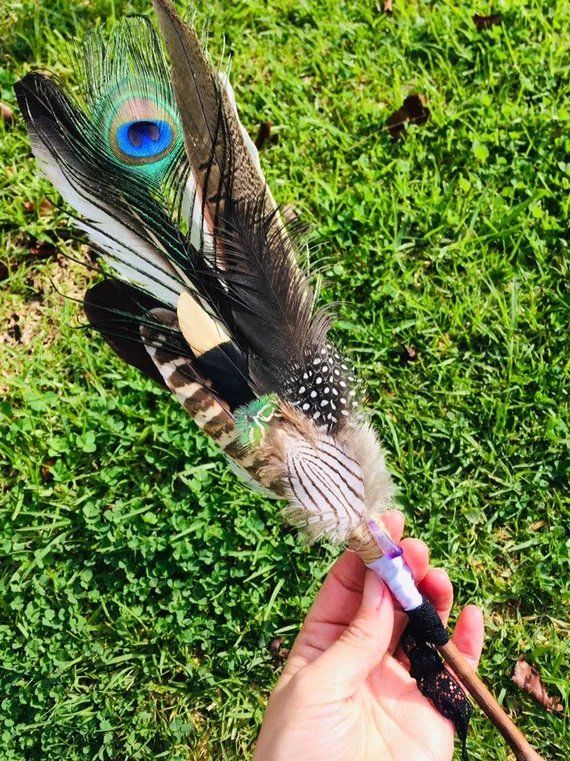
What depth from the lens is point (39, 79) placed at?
2.22 meters

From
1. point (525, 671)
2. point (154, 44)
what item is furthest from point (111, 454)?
point (525, 671)

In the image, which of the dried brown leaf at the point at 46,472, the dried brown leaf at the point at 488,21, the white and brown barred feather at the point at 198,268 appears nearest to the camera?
the white and brown barred feather at the point at 198,268

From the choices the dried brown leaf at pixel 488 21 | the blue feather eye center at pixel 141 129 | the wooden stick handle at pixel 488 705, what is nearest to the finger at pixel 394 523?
the wooden stick handle at pixel 488 705

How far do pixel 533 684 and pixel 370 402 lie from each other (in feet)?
4.42

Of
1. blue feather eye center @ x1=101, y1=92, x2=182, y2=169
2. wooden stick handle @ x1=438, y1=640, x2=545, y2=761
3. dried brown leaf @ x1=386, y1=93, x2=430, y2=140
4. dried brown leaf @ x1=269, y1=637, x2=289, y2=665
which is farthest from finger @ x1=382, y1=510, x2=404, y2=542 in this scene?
dried brown leaf @ x1=386, y1=93, x2=430, y2=140

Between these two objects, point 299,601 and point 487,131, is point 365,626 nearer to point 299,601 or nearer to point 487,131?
point 299,601

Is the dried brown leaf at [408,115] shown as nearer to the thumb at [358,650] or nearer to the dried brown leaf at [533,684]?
the thumb at [358,650]

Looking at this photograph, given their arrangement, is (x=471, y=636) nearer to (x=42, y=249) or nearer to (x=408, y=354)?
(x=408, y=354)

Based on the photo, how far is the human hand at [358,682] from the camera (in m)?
2.17

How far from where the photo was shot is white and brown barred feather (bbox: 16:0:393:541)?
216 centimetres

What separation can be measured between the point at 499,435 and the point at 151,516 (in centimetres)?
157

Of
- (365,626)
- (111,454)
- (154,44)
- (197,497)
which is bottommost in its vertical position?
(365,626)

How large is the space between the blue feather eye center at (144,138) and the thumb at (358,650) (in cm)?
162

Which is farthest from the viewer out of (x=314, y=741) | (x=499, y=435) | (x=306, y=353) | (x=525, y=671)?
(x=499, y=435)
